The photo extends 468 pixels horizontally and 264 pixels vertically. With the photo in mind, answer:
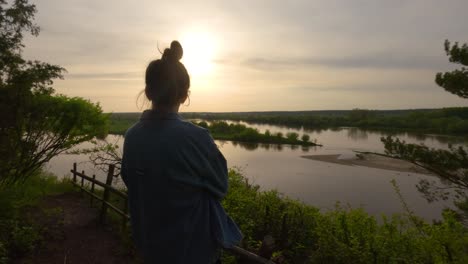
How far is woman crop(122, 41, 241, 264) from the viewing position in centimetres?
100

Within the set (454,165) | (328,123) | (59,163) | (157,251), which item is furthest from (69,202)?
(328,123)

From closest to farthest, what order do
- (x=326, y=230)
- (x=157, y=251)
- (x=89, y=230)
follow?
(x=157, y=251) → (x=326, y=230) → (x=89, y=230)

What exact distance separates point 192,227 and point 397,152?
375 inches

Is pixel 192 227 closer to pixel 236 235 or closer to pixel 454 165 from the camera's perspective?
pixel 236 235

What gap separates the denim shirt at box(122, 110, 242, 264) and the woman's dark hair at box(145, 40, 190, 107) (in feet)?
0.19

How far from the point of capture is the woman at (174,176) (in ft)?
3.29

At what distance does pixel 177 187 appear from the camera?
1008mm

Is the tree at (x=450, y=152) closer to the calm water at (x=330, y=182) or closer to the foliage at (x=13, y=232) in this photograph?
the calm water at (x=330, y=182)

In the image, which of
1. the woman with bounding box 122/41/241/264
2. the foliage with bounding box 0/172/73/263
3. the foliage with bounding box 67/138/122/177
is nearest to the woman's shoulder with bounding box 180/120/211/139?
the woman with bounding box 122/41/241/264

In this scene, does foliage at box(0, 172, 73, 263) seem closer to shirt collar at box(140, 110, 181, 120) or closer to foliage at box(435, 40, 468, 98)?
shirt collar at box(140, 110, 181, 120)

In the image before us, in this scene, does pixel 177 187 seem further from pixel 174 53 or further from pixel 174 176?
pixel 174 53

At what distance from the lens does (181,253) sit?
1.07 metres

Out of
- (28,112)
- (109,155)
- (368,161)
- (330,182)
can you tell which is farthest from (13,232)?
(368,161)

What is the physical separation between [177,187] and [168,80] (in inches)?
14.2
